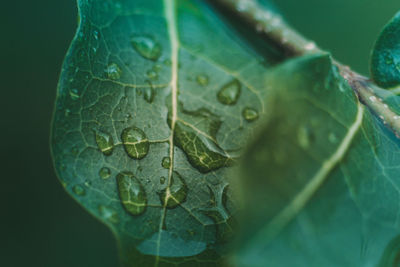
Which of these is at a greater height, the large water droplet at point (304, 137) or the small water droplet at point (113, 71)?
the large water droplet at point (304, 137)

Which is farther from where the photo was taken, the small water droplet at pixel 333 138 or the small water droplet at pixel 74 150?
the small water droplet at pixel 74 150

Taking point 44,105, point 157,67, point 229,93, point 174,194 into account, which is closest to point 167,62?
point 157,67

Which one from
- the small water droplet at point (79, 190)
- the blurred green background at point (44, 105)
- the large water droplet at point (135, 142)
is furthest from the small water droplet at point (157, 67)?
the blurred green background at point (44, 105)

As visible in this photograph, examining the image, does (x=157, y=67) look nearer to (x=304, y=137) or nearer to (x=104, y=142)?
(x=104, y=142)

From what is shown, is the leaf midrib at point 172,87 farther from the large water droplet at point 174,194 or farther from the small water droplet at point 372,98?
the small water droplet at point 372,98

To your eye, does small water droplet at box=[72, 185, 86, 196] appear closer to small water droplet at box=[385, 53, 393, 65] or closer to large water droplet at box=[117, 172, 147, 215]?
large water droplet at box=[117, 172, 147, 215]

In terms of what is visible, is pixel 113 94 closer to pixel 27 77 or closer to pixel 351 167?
pixel 351 167
